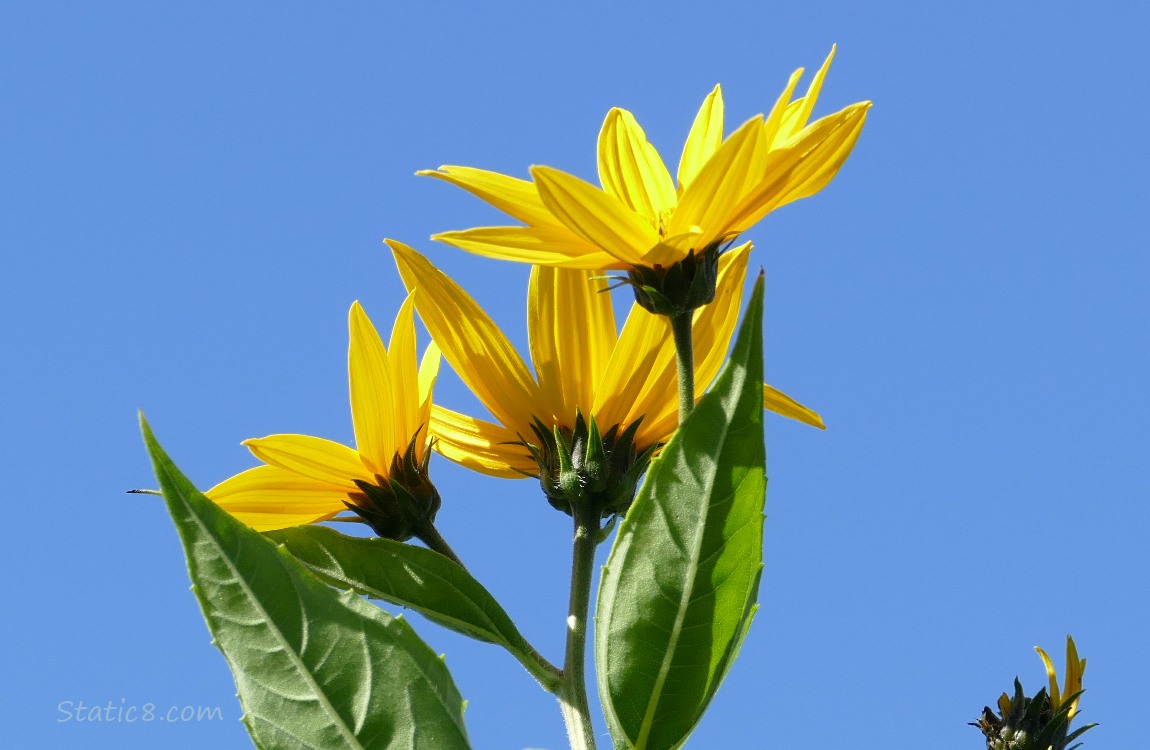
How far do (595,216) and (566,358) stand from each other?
40cm

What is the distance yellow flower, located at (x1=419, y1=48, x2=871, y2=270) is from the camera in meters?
1.50

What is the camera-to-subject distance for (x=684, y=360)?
5.20 feet

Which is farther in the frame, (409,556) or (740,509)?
(409,556)

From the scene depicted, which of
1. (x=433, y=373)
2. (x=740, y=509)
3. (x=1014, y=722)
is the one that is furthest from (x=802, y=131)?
Result: (x=1014, y=722)

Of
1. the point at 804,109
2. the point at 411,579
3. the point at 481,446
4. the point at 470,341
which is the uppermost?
the point at 804,109

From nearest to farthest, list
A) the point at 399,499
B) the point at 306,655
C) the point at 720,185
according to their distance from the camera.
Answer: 1. the point at 306,655
2. the point at 720,185
3. the point at 399,499

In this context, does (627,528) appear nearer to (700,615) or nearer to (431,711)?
(700,615)

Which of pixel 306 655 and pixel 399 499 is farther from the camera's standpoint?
pixel 399 499

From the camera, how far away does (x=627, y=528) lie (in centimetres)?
138

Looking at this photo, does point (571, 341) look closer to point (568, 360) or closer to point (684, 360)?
point (568, 360)

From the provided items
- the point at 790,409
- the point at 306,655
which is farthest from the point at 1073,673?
the point at 306,655

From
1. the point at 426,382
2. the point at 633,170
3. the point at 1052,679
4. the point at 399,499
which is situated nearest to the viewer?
the point at 633,170

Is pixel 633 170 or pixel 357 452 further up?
pixel 633 170

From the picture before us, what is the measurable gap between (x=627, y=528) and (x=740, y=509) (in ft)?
0.42
